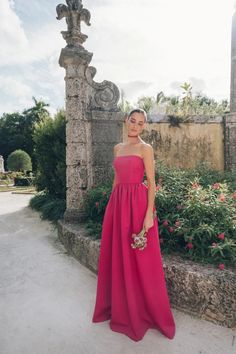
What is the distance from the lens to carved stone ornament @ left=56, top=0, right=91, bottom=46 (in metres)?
4.07

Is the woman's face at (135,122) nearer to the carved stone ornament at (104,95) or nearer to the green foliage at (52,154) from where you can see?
the carved stone ornament at (104,95)

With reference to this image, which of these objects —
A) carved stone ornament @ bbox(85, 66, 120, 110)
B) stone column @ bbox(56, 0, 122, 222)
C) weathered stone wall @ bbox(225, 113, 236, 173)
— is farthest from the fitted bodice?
weathered stone wall @ bbox(225, 113, 236, 173)

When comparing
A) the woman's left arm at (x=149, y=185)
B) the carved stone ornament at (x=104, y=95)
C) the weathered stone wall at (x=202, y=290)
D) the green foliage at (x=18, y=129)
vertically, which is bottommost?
the weathered stone wall at (x=202, y=290)

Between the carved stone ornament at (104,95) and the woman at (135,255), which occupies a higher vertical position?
the carved stone ornament at (104,95)

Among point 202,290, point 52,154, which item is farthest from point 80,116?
point 202,290

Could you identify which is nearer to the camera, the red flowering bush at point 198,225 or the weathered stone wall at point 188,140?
the red flowering bush at point 198,225

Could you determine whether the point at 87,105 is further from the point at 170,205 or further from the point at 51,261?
the point at 51,261

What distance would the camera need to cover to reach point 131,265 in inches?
83.5

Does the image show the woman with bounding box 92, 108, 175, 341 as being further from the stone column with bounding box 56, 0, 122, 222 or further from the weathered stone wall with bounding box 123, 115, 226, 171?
the weathered stone wall with bounding box 123, 115, 226, 171

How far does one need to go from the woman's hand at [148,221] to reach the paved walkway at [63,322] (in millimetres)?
887

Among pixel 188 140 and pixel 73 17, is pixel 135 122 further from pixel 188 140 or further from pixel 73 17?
pixel 188 140

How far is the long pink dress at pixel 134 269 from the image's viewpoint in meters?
2.09

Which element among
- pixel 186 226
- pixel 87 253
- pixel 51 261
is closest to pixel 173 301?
pixel 186 226

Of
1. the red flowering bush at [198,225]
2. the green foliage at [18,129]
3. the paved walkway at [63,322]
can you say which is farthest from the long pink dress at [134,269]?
the green foliage at [18,129]
